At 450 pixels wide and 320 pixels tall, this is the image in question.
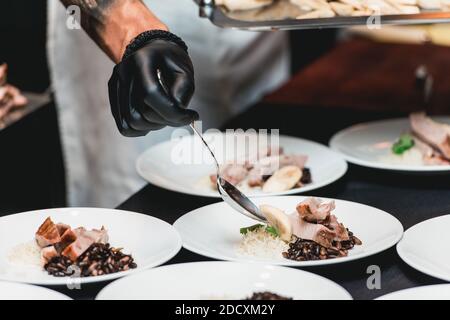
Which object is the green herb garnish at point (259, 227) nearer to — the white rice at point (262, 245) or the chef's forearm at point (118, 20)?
the white rice at point (262, 245)

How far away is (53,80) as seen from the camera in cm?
295

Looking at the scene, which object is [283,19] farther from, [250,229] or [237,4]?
[250,229]

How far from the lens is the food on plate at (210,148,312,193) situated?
194cm

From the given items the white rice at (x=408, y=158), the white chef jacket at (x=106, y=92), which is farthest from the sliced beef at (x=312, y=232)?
the white chef jacket at (x=106, y=92)

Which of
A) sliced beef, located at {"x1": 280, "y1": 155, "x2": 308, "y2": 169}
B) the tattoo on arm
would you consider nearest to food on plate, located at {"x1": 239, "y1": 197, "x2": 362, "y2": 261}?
sliced beef, located at {"x1": 280, "y1": 155, "x2": 308, "y2": 169}

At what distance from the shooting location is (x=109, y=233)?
5.49 ft

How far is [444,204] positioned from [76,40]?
155cm

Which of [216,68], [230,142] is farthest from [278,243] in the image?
[216,68]

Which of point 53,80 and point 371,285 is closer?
point 371,285

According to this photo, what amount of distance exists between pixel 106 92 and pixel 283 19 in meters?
1.18

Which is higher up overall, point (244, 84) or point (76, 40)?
point (76, 40)

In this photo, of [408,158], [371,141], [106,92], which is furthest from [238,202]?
[106,92]
